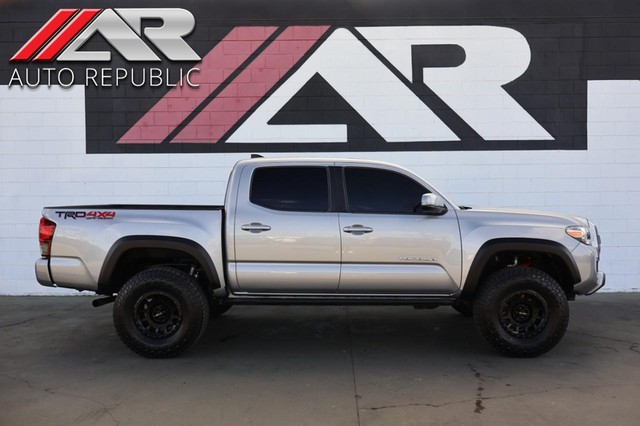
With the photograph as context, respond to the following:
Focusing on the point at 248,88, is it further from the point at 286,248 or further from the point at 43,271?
the point at 43,271

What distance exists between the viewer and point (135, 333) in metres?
5.43

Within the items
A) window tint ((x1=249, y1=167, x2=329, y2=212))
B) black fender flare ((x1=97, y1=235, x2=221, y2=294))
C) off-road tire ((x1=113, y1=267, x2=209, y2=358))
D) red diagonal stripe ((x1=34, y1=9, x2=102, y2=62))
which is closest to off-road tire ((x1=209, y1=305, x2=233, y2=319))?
off-road tire ((x1=113, y1=267, x2=209, y2=358))

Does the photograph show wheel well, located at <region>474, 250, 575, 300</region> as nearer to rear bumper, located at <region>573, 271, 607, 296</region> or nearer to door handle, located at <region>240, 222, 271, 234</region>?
rear bumper, located at <region>573, 271, 607, 296</region>

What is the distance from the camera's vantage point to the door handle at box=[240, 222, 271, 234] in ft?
17.8

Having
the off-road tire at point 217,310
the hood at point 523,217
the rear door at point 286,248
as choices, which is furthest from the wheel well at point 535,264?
the off-road tire at point 217,310

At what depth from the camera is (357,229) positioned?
17.9 feet

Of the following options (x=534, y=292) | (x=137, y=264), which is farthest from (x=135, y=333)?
(x=534, y=292)

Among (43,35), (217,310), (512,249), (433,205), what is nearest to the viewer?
(433,205)

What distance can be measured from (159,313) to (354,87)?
5.28 meters

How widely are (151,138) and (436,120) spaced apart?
481 cm

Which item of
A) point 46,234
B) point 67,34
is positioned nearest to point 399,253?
point 46,234

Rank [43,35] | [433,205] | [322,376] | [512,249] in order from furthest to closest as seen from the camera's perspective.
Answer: [43,35]
[512,249]
[433,205]
[322,376]

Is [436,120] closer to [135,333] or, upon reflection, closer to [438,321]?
[438,321]

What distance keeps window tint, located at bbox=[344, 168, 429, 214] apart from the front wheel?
1.16 m
